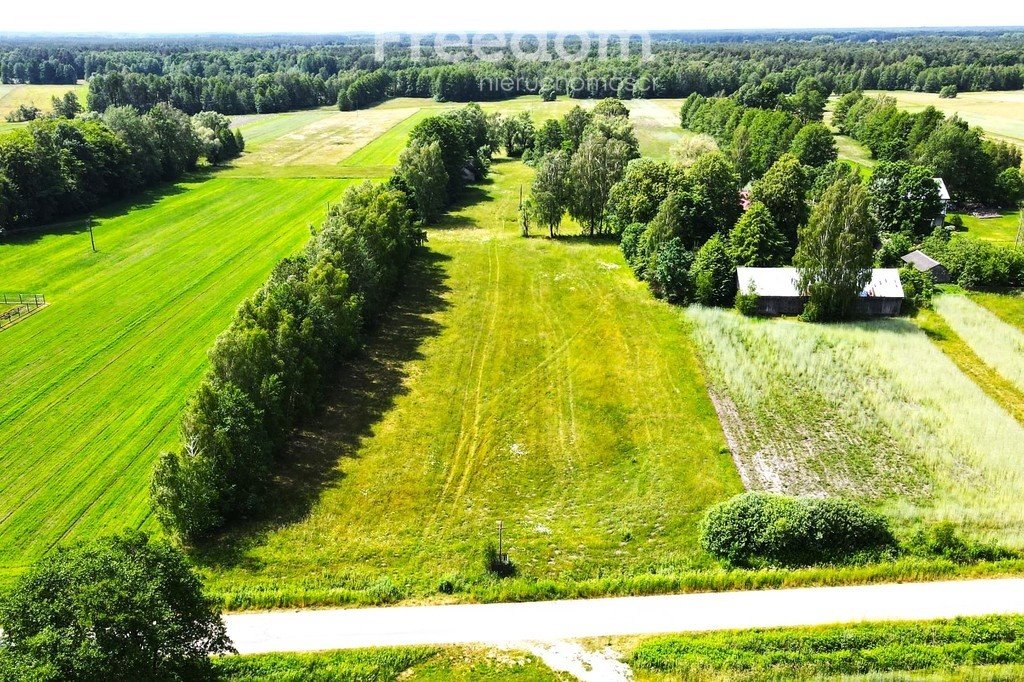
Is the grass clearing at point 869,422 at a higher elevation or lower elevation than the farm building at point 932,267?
lower

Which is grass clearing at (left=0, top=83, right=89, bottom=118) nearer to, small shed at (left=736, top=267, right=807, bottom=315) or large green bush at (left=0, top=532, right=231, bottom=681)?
small shed at (left=736, top=267, right=807, bottom=315)

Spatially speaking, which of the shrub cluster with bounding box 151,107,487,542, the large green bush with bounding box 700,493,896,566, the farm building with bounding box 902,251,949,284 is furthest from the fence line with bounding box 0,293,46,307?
the farm building with bounding box 902,251,949,284

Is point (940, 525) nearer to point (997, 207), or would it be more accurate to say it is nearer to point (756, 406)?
point (756, 406)

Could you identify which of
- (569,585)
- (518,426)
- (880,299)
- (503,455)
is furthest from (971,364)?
(569,585)

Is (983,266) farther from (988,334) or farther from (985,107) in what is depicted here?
(985,107)

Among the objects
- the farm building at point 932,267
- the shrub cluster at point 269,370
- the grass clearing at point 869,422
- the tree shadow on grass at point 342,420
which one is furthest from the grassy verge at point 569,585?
the farm building at point 932,267

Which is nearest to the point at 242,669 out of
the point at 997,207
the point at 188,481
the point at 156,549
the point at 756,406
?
the point at 156,549

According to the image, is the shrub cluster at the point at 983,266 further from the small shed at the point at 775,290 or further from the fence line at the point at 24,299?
the fence line at the point at 24,299
